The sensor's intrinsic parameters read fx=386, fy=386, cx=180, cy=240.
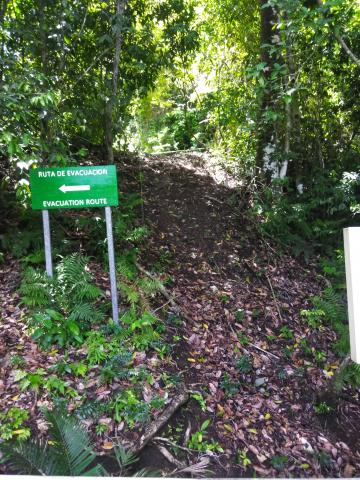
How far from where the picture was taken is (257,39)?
8.89 meters

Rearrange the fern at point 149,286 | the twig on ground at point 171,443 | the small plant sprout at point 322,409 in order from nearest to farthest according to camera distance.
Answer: the twig on ground at point 171,443, the small plant sprout at point 322,409, the fern at point 149,286

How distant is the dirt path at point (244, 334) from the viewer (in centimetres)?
397

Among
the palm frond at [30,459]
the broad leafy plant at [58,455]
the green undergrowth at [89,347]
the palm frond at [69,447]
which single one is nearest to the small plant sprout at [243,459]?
the green undergrowth at [89,347]

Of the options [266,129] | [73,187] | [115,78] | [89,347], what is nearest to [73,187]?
[73,187]

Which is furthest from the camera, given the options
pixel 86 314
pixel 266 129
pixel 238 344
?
pixel 266 129

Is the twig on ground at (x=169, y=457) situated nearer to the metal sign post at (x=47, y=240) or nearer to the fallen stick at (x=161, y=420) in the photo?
the fallen stick at (x=161, y=420)

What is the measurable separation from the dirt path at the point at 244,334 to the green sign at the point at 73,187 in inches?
77.4

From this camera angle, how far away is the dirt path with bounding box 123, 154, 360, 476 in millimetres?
3973

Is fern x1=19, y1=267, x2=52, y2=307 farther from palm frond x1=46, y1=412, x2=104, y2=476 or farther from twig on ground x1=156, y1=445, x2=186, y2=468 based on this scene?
twig on ground x1=156, y1=445, x2=186, y2=468

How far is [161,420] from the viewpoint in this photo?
3.68m

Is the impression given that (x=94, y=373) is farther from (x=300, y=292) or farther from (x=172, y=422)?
(x=300, y=292)

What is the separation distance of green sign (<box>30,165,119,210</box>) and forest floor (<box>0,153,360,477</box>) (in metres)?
1.41

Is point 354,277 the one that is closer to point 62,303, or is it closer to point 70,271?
point 62,303

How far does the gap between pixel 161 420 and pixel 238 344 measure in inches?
71.0
